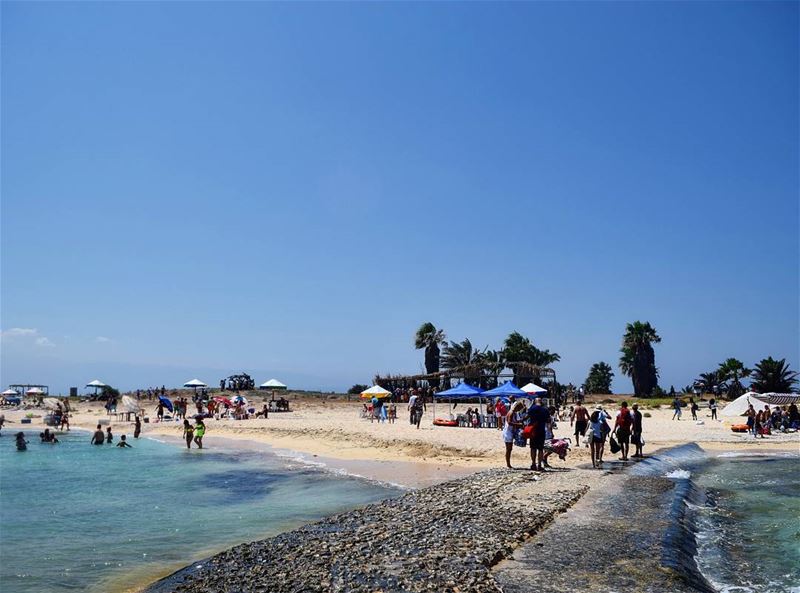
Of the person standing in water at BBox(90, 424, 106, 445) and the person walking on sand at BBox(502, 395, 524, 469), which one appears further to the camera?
the person standing in water at BBox(90, 424, 106, 445)

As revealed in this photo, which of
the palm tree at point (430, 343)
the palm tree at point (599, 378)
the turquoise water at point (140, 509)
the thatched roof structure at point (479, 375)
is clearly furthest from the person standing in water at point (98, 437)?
the palm tree at point (599, 378)

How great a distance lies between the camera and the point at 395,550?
26.2 ft

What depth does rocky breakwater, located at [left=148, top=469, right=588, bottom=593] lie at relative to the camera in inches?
266

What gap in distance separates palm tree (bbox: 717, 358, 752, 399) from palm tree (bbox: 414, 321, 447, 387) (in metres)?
26.4

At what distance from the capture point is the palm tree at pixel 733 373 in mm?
51847

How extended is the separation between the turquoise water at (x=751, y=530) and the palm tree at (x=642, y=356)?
4007 centimetres

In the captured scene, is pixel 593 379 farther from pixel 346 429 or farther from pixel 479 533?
pixel 479 533

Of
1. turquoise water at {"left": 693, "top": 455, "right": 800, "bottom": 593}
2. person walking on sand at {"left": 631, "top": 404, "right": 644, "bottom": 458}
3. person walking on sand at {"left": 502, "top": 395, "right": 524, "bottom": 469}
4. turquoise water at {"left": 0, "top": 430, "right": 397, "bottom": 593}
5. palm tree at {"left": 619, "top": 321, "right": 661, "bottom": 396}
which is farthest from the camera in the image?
palm tree at {"left": 619, "top": 321, "right": 661, "bottom": 396}

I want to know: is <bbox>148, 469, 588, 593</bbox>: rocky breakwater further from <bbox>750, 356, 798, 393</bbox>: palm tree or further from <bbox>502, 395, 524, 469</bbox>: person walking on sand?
<bbox>750, 356, 798, 393</bbox>: palm tree

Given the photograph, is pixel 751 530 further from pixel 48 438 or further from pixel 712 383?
pixel 712 383

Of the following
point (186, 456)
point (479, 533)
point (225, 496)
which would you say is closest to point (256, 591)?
point (479, 533)

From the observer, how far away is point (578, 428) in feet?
58.9

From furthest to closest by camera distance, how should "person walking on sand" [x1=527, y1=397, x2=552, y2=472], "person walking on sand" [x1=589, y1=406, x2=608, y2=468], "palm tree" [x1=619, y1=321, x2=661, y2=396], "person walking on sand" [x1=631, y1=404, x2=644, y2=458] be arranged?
"palm tree" [x1=619, y1=321, x2=661, y2=396] → "person walking on sand" [x1=631, y1=404, x2=644, y2=458] → "person walking on sand" [x1=589, y1=406, x2=608, y2=468] → "person walking on sand" [x1=527, y1=397, x2=552, y2=472]

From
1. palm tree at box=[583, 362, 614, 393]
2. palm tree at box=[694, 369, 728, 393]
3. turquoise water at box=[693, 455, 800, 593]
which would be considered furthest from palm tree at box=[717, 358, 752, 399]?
turquoise water at box=[693, 455, 800, 593]
